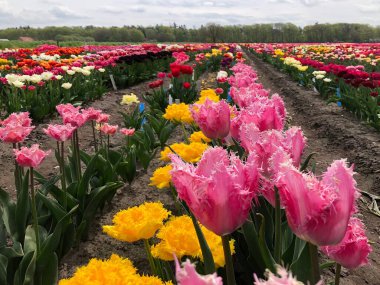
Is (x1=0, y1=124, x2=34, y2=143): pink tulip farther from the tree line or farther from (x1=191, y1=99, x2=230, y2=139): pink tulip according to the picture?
the tree line

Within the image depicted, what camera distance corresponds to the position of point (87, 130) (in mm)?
6793

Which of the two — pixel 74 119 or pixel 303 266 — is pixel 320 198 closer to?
pixel 303 266

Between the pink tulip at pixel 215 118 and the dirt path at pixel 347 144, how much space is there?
1289 mm

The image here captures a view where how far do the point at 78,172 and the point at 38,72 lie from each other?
4530 millimetres

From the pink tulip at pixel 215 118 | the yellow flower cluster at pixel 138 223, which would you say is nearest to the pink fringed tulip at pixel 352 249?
the yellow flower cluster at pixel 138 223

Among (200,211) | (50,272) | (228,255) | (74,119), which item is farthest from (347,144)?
(200,211)

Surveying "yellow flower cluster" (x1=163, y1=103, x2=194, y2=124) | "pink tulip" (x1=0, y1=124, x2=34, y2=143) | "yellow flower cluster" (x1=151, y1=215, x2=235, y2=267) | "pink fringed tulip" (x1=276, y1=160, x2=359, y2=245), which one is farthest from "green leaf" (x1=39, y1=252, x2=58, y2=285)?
"yellow flower cluster" (x1=163, y1=103, x2=194, y2=124)

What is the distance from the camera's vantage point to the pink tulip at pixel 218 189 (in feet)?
2.63

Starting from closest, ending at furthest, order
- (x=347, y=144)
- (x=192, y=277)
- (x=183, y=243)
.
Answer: (x=192, y=277) → (x=183, y=243) → (x=347, y=144)

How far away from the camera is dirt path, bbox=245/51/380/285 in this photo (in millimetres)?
2770

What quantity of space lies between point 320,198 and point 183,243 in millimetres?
588

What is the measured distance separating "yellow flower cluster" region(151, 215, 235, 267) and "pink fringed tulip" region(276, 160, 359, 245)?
51 centimetres

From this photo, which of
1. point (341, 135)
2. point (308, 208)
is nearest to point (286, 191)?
point (308, 208)

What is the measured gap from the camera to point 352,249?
0.97 m
